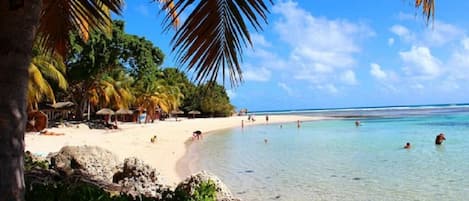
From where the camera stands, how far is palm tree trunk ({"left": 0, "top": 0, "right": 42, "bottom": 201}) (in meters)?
2.01

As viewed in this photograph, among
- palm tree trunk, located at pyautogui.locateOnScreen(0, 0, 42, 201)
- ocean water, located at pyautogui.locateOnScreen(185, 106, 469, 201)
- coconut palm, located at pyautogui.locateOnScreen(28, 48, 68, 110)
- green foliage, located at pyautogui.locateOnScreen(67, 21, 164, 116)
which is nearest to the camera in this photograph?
palm tree trunk, located at pyautogui.locateOnScreen(0, 0, 42, 201)

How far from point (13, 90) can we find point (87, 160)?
6.86 metres

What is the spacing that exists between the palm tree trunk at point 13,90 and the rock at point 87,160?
20.4ft

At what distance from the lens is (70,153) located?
850 centimetres

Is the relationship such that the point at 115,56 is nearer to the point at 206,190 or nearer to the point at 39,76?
the point at 39,76

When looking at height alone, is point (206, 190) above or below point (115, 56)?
below

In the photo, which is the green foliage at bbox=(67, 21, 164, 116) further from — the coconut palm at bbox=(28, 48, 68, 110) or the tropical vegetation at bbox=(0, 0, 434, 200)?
the tropical vegetation at bbox=(0, 0, 434, 200)

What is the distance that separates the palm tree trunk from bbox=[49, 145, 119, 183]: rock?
6220 millimetres

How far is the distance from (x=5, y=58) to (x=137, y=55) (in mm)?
27836

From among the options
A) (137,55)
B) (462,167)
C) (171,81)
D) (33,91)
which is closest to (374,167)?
(462,167)

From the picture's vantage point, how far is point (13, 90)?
2049 millimetres

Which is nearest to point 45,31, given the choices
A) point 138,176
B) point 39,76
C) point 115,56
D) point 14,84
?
point 14,84

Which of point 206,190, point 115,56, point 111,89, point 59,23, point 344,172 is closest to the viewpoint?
point 59,23

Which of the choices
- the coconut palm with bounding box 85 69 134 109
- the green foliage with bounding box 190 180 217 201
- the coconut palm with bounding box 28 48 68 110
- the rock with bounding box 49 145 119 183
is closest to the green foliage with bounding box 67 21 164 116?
the coconut palm with bounding box 85 69 134 109
